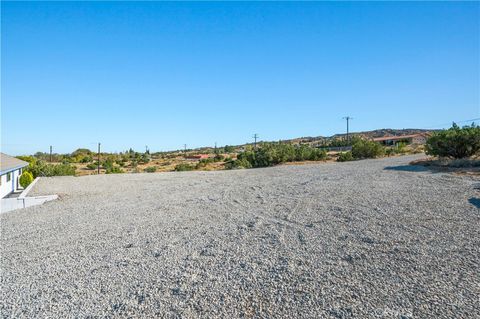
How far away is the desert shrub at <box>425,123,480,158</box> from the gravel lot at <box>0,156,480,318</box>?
348 inches

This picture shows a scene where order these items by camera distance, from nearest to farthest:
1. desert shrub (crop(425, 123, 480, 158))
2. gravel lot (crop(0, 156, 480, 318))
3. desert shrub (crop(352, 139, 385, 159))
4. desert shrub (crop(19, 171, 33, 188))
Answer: gravel lot (crop(0, 156, 480, 318))
desert shrub (crop(425, 123, 480, 158))
desert shrub (crop(19, 171, 33, 188))
desert shrub (crop(352, 139, 385, 159))

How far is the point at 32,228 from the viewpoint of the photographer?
26.3ft

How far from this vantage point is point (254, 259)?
5.01 meters

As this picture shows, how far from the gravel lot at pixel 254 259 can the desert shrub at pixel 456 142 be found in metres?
8.85

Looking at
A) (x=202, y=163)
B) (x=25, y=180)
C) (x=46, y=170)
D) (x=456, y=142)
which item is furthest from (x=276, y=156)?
(x=25, y=180)

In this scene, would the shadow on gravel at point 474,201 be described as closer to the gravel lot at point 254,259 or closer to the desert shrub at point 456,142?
the gravel lot at point 254,259

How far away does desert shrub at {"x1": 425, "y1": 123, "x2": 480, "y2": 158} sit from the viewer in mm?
16766

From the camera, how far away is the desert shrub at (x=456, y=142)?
16.8 meters

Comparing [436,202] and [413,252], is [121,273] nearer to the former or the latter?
[413,252]

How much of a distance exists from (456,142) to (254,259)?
16.8 m

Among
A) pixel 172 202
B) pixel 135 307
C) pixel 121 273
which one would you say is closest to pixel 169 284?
pixel 135 307

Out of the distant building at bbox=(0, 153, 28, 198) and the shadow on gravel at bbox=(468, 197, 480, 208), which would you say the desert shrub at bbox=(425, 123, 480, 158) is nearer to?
the shadow on gravel at bbox=(468, 197, 480, 208)

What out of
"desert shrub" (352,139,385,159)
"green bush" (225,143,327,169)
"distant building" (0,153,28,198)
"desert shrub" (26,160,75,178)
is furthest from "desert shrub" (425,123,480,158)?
"desert shrub" (26,160,75,178)

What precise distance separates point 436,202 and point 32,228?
10559mm
